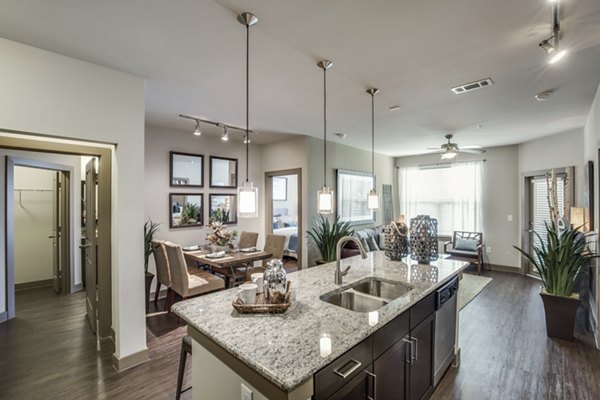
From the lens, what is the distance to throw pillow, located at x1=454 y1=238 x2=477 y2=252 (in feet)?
19.9

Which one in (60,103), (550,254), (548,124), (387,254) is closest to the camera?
(60,103)

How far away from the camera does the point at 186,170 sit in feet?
15.6

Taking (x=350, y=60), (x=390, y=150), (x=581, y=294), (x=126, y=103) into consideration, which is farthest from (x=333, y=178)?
(x=581, y=294)

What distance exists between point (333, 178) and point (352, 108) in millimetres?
2183

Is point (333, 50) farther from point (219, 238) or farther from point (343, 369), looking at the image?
point (219, 238)

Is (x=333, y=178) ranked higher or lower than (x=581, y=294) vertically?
higher

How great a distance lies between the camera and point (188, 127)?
4453 mm

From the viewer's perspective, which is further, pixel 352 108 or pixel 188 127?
pixel 188 127

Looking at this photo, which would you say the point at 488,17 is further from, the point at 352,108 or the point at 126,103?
the point at 126,103

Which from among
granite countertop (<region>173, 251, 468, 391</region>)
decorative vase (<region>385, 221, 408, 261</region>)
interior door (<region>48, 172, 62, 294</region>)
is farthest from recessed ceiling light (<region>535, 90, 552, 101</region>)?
interior door (<region>48, 172, 62, 294</region>)

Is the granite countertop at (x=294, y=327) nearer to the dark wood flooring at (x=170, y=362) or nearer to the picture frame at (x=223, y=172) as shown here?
the dark wood flooring at (x=170, y=362)

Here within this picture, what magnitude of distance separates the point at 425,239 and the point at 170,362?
2760 millimetres

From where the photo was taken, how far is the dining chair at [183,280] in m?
3.29

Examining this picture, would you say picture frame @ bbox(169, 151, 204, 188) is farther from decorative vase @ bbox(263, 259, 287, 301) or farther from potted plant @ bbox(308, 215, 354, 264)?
decorative vase @ bbox(263, 259, 287, 301)
